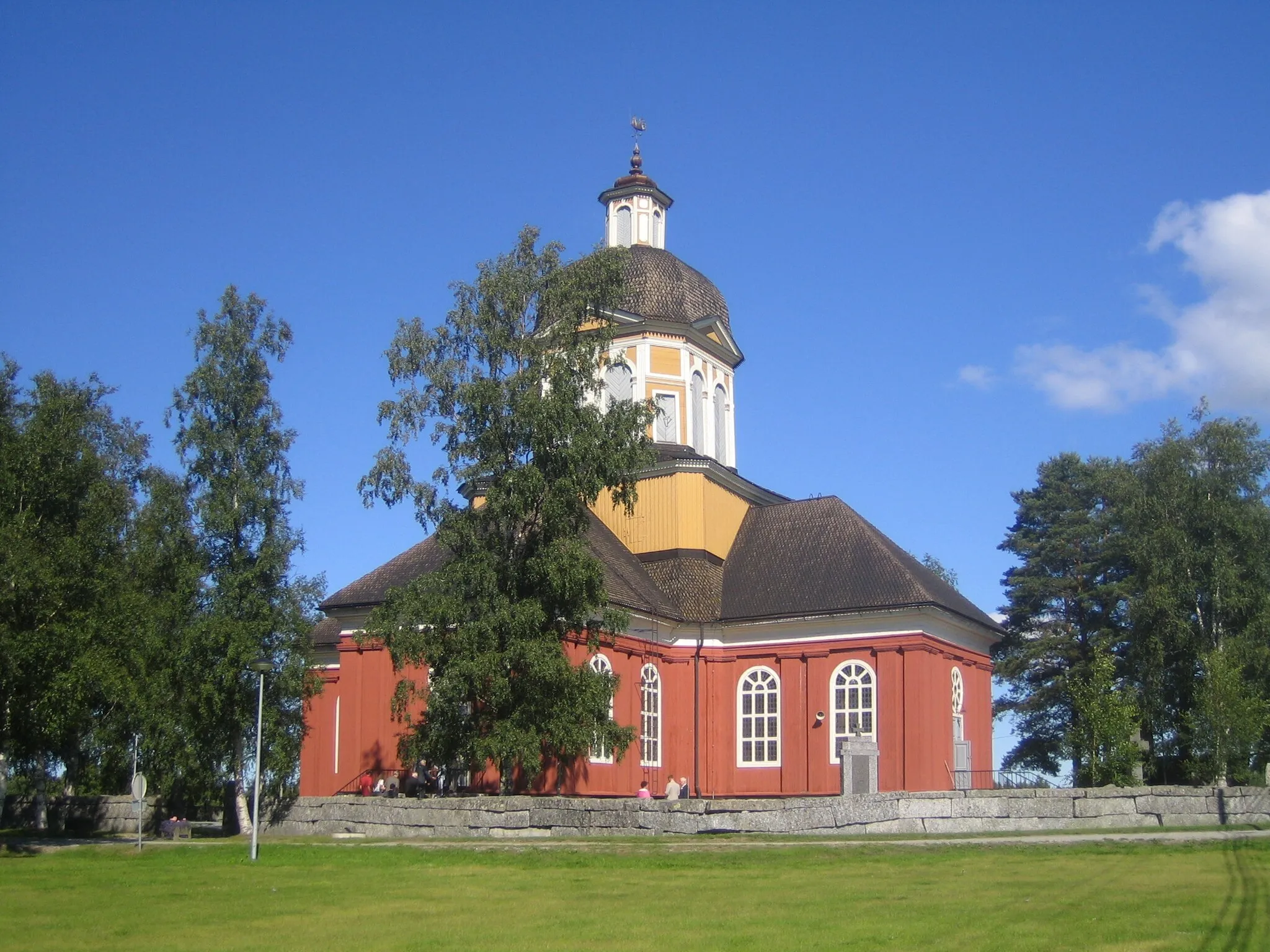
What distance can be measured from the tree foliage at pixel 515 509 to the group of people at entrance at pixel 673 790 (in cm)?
427

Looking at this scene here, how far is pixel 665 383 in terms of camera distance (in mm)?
42906

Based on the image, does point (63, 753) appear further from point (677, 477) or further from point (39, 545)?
point (677, 477)

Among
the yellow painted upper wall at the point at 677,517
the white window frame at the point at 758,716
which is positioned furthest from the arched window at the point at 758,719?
the yellow painted upper wall at the point at 677,517

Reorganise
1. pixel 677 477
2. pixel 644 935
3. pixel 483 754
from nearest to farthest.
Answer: pixel 644 935 → pixel 483 754 → pixel 677 477

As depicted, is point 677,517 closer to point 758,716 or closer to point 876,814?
point 758,716

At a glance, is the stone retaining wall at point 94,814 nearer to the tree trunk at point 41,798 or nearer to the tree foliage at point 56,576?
the tree trunk at point 41,798

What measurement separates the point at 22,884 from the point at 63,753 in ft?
55.8

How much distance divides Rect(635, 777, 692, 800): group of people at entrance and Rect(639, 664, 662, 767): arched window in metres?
0.78

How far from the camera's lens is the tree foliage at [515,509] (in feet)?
91.8

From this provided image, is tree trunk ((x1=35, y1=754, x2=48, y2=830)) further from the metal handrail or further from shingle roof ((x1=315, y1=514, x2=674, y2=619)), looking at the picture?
the metal handrail

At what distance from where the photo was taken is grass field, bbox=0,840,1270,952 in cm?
1295

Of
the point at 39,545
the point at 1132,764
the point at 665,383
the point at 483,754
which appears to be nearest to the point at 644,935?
the point at 483,754

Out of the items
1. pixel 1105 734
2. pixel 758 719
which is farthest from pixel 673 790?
pixel 1105 734

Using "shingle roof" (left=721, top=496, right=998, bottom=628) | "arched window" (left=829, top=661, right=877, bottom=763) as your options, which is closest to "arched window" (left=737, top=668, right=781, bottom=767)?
"arched window" (left=829, top=661, right=877, bottom=763)
